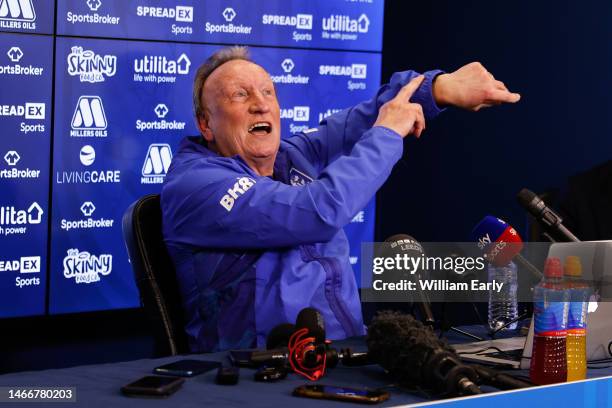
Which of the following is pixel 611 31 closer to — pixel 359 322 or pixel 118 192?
pixel 118 192

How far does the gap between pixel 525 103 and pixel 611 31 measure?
61 cm

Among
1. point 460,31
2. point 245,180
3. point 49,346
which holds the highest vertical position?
point 460,31

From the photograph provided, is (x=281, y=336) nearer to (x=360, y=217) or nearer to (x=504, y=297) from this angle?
(x=504, y=297)

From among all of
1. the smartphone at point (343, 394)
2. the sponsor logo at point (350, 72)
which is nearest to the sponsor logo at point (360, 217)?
the sponsor logo at point (350, 72)

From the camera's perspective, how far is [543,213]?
221 centimetres

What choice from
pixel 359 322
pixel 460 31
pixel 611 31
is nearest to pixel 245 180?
pixel 359 322

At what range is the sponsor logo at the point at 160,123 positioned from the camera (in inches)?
173

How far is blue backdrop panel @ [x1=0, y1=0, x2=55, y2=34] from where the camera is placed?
400cm

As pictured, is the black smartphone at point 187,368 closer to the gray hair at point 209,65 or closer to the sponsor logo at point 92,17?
the gray hair at point 209,65

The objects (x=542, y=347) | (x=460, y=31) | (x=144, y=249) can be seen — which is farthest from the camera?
(x=460, y=31)

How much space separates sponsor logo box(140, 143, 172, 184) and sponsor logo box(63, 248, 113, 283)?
387 millimetres

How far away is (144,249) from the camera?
2.54 metres

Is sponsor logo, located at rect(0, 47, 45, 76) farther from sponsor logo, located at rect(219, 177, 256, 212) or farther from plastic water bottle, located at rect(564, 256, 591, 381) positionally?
plastic water bottle, located at rect(564, 256, 591, 381)

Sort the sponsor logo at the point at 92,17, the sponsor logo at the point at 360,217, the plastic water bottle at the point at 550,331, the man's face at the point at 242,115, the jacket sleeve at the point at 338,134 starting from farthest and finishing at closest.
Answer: the sponsor logo at the point at 360,217 < the sponsor logo at the point at 92,17 < the jacket sleeve at the point at 338,134 < the man's face at the point at 242,115 < the plastic water bottle at the point at 550,331
